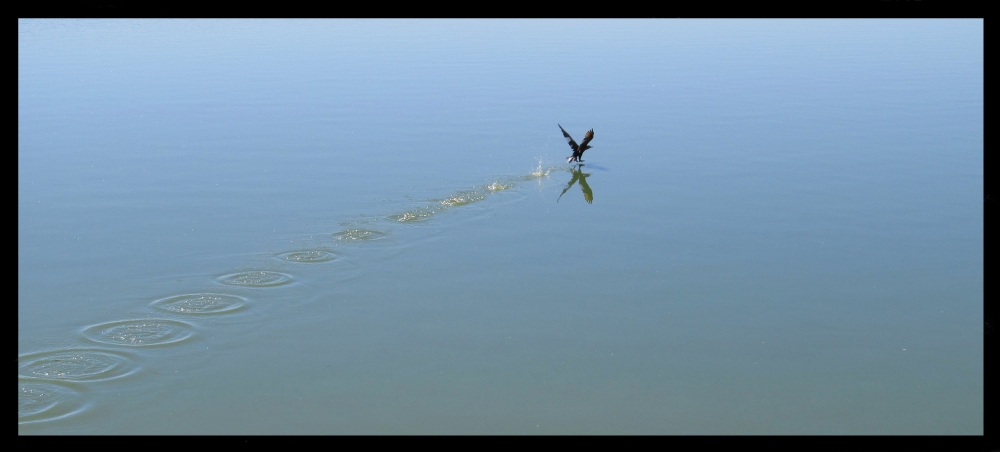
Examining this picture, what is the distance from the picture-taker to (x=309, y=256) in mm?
8781

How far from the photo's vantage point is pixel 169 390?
254 inches

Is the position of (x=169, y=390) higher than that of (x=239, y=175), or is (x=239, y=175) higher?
(x=239, y=175)

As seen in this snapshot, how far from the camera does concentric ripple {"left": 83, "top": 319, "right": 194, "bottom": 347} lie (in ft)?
23.2

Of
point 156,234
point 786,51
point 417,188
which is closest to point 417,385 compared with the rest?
point 156,234

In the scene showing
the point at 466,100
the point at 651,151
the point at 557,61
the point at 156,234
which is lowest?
the point at 156,234

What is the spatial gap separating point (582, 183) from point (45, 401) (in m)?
6.63

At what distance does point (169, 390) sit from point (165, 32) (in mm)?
18625

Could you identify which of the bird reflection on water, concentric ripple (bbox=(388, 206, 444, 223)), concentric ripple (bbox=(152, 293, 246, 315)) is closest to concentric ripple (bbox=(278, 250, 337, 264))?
concentric ripple (bbox=(152, 293, 246, 315))

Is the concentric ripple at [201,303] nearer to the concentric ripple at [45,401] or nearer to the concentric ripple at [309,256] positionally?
the concentric ripple at [309,256]

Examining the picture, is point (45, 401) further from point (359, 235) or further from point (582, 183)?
point (582, 183)

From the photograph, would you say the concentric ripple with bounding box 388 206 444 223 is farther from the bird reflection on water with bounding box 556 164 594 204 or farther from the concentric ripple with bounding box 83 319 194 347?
the concentric ripple with bounding box 83 319 194 347

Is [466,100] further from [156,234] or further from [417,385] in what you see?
[417,385]

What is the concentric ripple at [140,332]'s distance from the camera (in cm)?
707

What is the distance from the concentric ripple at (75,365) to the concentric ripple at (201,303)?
0.81 meters
